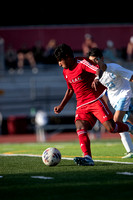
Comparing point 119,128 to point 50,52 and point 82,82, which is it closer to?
point 82,82

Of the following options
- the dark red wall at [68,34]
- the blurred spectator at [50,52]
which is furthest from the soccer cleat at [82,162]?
the dark red wall at [68,34]

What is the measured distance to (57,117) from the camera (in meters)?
21.2

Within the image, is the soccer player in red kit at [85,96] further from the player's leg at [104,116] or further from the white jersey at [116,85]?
the white jersey at [116,85]

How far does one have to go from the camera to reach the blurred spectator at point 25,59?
85.0 ft

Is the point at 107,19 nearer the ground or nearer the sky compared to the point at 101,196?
nearer the sky

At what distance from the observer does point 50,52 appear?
84.9 ft

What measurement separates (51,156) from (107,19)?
878 inches

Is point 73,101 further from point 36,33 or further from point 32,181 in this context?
point 32,181

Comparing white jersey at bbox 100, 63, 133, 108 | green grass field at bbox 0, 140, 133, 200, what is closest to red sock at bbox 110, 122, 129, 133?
green grass field at bbox 0, 140, 133, 200

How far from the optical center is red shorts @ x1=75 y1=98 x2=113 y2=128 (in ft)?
25.8

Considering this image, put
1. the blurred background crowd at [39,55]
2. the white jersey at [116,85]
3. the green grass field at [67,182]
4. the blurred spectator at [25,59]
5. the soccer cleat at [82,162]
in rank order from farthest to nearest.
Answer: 1. the blurred spectator at [25,59]
2. the blurred background crowd at [39,55]
3. the white jersey at [116,85]
4. the soccer cleat at [82,162]
5. the green grass field at [67,182]

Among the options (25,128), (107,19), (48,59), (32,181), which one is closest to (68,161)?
(32,181)

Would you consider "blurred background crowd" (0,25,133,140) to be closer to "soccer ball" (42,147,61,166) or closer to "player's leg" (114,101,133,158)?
"player's leg" (114,101,133,158)

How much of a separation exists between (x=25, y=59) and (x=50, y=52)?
1.44m
